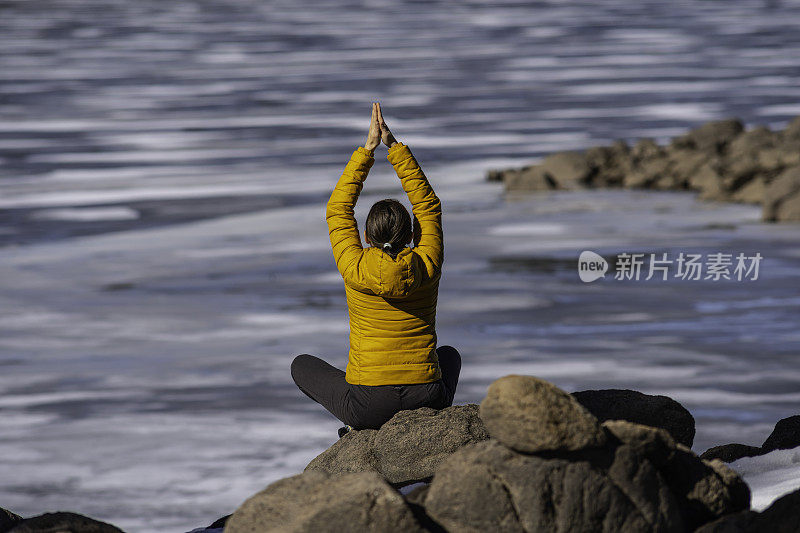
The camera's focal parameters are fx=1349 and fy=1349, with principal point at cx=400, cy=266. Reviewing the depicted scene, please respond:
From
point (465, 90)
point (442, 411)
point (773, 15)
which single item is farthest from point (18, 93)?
point (773, 15)

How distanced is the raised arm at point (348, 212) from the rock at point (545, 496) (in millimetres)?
1124

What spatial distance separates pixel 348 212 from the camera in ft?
14.9

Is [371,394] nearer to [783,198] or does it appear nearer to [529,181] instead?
[783,198]

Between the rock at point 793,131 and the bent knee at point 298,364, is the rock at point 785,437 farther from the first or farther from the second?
the rock at point 793,131

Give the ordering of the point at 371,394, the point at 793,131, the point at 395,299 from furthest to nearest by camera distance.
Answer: the point at 793,131
the point at 371,394
the point at 395,299

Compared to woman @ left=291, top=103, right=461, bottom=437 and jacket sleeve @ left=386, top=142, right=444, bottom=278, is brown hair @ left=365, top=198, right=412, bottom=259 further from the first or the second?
jacket sleeve @ left=386, top=142, right=444, bottom=278

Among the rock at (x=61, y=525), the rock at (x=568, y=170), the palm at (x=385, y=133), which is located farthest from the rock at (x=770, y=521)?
the rock at (x=568, y=170)

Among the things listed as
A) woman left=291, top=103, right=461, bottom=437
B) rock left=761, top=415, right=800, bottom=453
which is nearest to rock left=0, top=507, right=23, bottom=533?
woman left=291, top=103, right=461, bottom=437

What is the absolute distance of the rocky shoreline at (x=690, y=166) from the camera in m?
13.5

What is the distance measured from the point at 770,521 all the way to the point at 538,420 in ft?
2.13

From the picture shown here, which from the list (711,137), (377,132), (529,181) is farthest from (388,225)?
(711,137)

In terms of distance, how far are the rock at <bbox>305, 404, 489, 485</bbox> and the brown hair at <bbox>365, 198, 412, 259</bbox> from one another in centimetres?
60

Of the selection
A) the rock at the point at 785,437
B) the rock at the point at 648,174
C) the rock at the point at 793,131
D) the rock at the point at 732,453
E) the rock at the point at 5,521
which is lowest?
the rock at the point at 648,174

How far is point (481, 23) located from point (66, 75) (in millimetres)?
17441
